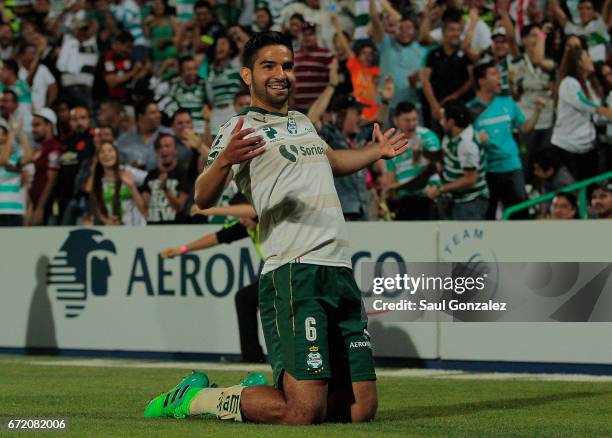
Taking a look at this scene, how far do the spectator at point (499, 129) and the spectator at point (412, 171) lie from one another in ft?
2.16

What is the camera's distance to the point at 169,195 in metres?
17.5

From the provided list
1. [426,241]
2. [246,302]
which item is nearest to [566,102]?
[426,241]

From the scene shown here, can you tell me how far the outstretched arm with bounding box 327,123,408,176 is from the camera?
8.20 metres

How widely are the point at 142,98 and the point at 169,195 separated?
3.71 m

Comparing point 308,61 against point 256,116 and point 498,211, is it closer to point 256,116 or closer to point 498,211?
point 498,211

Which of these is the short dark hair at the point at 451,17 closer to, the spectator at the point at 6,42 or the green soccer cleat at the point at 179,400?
the spectator at the point at 6,42

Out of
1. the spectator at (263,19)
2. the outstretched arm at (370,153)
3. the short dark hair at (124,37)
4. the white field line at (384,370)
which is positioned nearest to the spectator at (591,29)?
the spectator at (263,19)

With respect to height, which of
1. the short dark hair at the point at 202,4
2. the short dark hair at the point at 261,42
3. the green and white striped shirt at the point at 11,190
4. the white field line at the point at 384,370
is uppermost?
the short dark hair at the point at 261,42

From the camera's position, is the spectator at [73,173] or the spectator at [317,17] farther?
the spectator at [317,17]

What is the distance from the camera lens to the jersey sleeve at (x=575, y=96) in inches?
624

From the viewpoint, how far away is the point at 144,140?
63.4 ft

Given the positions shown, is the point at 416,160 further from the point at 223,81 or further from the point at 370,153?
the point at 370,153

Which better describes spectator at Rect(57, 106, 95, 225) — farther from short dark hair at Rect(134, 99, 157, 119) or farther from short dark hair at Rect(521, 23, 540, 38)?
short dark hair at Rect(521, 23, 540, 38)

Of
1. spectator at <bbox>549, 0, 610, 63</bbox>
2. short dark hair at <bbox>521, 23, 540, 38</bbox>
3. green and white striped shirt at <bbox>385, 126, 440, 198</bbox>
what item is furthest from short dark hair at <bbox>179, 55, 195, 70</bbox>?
spectator at <bbox>549, 0, 610, 63</bbox>
